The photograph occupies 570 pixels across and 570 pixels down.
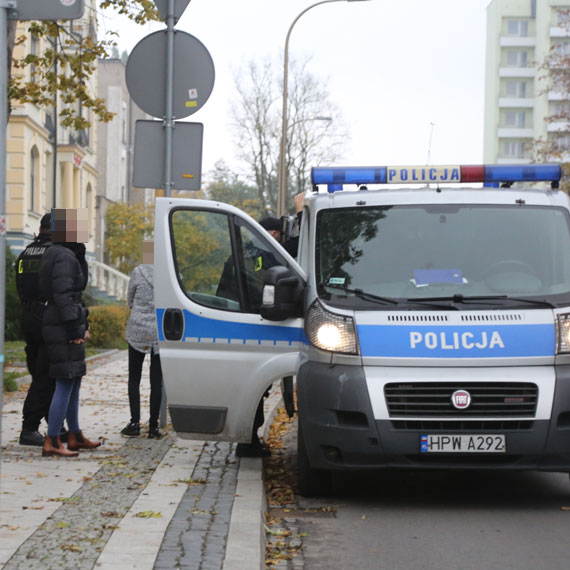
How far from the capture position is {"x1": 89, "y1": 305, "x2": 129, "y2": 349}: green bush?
1002 inches

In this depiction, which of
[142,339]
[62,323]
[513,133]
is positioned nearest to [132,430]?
[142,339]

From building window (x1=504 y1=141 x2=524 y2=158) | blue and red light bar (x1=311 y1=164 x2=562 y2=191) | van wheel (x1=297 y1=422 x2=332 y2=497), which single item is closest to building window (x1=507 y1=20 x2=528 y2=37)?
→ building window (x1=504 y1=141 x2=524 y2=158)

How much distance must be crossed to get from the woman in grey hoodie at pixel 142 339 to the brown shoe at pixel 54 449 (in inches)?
51.6

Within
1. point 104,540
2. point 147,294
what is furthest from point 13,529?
point 147,294

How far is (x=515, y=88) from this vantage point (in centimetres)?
10781

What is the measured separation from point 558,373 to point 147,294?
4.29 meters

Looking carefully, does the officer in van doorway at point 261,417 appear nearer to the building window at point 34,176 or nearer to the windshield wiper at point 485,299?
the windshield wiper at point 485,299

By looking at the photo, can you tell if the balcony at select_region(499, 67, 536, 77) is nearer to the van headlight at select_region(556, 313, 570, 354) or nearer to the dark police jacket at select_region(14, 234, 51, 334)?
the dark police jacket at select_region(14, 234, 51, 334)

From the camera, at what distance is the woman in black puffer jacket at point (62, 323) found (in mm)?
8961

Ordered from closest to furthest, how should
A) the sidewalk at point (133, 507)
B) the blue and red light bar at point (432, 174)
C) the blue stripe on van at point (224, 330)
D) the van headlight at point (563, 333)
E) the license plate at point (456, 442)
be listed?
the sidewalk at point (133, 507) → the license plate at point (456, 442) → the van headlight at point (563, 333) → the blue stripe on van at point (224, 330) → the blue and red light bar at point (432, 174)

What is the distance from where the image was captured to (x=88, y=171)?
4688cm

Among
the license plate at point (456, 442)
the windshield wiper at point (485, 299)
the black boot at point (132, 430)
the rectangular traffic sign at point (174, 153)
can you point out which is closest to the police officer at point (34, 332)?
the black boot at point (132, 430)

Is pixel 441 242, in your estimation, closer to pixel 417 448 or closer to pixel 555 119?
pixel 417 448

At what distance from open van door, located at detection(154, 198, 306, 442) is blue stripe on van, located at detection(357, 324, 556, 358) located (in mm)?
942
